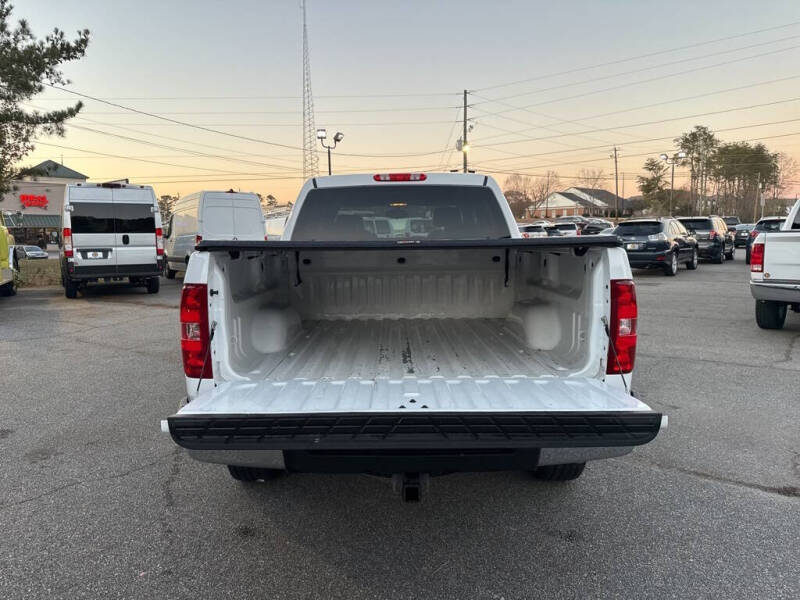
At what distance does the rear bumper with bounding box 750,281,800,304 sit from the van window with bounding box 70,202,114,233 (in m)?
13.9

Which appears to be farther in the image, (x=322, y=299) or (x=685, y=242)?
(x=685, y=242)

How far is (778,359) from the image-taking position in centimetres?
669

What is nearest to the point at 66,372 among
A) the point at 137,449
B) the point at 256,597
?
the point at 137,449

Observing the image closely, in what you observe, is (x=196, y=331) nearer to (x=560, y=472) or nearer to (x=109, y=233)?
(x=560, y=472)

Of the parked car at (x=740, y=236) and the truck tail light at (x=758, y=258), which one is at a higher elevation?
the parked car at (x=740, y=236)

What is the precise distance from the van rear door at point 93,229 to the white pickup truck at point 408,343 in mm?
10952

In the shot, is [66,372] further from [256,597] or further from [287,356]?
A: [256,597]

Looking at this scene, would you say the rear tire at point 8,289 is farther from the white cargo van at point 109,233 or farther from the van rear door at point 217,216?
the van rear door at point 217,216

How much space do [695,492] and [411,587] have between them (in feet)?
6.69

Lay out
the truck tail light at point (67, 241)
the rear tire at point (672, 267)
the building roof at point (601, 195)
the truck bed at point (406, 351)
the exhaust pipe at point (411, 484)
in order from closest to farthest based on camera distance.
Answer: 1. the exhaust pipe at point (411, 484)
2. the truck bed at point (406, 351)
3. the truck tail light at point (67, 241)
4. the rear tire at point (672, 267)
5. the building roof at point (601, 195)

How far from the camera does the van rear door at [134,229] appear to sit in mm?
13273

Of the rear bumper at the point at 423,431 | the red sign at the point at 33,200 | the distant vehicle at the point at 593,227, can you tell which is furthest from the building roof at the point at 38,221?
the rear bumper at the point at 423,431

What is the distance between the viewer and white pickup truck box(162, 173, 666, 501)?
2166mm

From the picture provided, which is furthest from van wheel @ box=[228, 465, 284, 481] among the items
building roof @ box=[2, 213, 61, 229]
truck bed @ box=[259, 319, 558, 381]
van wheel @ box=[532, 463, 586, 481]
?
building roof @ box=[2, 213, 61, 229]
